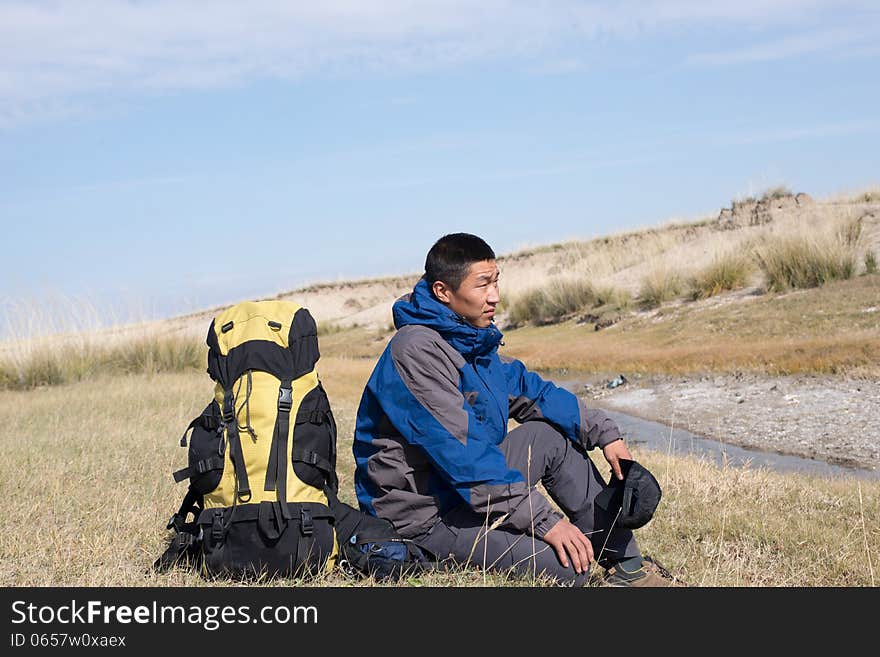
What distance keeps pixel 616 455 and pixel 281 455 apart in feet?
4.55

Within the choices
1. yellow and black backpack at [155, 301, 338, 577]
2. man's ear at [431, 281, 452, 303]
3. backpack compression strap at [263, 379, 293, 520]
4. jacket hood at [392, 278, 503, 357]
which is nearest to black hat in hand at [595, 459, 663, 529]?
jacket hood at [392, 278, 503, 357]

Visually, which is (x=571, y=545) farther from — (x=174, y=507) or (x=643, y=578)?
(x=174, y=507)

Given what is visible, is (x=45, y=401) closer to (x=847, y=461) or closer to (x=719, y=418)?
(x=719, y=418)

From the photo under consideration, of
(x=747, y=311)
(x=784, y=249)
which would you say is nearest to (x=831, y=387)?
(x=747, y=311)

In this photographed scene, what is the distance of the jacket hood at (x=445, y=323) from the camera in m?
3.71

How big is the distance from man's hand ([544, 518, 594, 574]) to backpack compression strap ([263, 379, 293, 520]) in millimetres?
1060

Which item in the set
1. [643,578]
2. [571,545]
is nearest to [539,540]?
[571,545]

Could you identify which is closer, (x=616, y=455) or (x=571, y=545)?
(x=571, y=545)

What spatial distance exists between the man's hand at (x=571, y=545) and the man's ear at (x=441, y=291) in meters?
1.00

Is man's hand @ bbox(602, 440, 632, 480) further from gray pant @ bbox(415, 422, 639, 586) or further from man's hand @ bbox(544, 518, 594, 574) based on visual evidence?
man's hand @ bbox(544, 518, 594, 574)

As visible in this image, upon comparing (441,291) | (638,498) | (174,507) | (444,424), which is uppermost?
(441,291)

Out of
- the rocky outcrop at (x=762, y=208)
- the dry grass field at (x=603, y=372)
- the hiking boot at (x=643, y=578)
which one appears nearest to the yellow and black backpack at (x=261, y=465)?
the dry grass field at (x=603, y=372)

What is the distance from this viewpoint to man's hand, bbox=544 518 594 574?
3.53 meters

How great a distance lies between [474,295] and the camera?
3783 millimetres
